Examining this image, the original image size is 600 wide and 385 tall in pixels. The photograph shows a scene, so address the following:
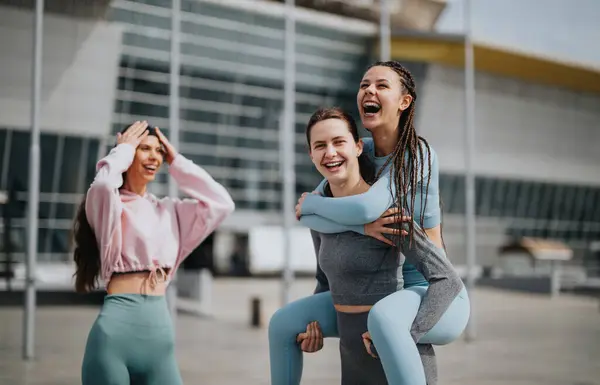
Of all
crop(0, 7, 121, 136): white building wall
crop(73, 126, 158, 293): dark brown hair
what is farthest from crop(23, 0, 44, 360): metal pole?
crop(0, 7, 121, 136): white building wall

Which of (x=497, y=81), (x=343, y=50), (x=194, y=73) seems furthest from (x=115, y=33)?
(x=497, y=81)

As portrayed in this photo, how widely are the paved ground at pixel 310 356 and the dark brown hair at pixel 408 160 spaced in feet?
19.0

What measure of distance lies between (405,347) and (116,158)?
150 cm

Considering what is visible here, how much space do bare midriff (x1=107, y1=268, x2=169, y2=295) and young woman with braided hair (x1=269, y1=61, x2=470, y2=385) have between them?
723 mm

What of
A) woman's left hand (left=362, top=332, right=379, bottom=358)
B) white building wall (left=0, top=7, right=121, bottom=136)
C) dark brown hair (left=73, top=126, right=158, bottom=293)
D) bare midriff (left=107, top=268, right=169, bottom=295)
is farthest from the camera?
white building wall (left=0, top=7, right=121, bottom=136)

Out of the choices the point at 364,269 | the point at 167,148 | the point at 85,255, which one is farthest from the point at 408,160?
the point at 85,255

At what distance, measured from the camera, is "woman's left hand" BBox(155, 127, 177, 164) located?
3418 mm

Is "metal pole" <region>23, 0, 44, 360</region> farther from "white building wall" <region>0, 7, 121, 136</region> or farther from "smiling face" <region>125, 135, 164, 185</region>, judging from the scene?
"white building wall" <region>0, 7, 121, 136</region>

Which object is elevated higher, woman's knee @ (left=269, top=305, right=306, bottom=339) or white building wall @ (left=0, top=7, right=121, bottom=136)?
white building wall @ (left=0, top=7, right=121, bottom=136)

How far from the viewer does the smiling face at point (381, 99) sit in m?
2.80

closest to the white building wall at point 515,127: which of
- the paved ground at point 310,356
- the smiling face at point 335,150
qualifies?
the paved ground at point 310,356

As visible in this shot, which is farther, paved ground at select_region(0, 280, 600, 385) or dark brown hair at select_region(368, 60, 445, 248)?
paved ground at select_region(0, 280, 600, 385)

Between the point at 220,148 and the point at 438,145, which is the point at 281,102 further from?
the point at 438,145

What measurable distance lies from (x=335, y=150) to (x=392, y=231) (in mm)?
366
